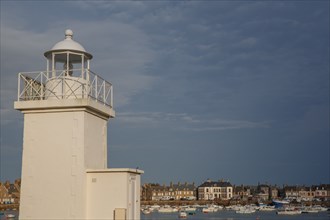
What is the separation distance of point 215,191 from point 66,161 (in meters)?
179

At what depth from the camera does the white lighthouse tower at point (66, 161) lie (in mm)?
12750

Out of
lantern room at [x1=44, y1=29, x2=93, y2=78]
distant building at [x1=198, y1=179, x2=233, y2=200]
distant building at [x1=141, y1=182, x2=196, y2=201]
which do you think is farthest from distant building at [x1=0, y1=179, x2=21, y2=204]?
lantern room at [x1=44, y1=29, x2=93, y2=78]

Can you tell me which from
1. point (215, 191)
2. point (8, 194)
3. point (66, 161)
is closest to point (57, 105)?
point (66, 161)

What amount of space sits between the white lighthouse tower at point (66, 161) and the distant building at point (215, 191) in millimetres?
175821

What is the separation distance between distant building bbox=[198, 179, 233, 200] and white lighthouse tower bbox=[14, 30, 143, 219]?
175821 mm

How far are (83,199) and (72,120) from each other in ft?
6.82

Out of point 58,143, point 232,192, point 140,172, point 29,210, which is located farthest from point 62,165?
point 232,192

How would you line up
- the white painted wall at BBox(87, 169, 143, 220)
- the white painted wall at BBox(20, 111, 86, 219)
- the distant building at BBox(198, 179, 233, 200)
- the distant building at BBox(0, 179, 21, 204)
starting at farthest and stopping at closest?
the distant building at BBox(198, 179, 233, 200)
the distant building at BBox(0, 179, 21, 204)
the white painted wall at BBox(87, 169, 143, 220)
the white painted wall at BBox(20, 111, 86, 219)

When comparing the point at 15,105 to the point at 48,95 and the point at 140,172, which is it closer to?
the point at 48,95

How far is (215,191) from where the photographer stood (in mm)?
187500

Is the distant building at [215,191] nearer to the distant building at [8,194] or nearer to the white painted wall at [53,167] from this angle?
the distant building at [8,194]

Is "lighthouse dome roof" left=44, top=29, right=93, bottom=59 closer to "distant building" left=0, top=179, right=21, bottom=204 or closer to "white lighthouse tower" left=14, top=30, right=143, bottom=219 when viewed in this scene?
"white lighthouse tower" left=14, top=30, right=143, bottom=219

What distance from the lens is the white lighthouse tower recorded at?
1275 cm

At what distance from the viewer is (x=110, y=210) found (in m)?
12.8
